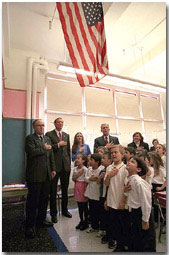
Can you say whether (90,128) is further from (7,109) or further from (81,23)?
A: (81,23)

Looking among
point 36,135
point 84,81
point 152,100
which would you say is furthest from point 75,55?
point 152,100

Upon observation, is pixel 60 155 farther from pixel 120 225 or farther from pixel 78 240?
pixel 120 225

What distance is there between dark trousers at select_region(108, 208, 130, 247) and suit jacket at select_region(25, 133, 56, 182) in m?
0.98

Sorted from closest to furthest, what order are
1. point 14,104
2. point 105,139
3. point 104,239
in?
point 104,239 → point 105,139 → point 14,104

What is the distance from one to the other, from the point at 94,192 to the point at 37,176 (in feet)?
2.47

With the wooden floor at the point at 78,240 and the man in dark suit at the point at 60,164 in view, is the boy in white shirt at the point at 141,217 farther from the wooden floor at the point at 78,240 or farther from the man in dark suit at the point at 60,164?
the man in dark suit at the point at 60,164

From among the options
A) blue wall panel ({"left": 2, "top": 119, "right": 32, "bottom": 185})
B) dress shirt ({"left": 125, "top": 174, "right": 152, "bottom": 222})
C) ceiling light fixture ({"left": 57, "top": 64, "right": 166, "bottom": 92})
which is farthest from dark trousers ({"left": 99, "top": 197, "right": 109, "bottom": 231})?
blue wall panel ({"left": 2, "top": 119, "right": 32, "bottom": 185})

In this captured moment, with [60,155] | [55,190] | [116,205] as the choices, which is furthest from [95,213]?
[60,155]

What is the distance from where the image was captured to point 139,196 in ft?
4.79

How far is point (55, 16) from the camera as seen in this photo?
3273 millimetres

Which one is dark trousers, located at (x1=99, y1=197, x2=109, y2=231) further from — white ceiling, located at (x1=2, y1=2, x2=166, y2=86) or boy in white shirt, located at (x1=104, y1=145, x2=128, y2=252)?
white ceiling, located at (x1=2, y1=2, x2=166, y2=86)

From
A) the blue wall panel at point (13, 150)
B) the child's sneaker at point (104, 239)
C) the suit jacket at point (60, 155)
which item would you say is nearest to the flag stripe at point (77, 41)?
the suit jacket at point (60, 155)

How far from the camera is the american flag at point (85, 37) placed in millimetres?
2170

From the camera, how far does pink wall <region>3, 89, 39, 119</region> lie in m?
3.80
